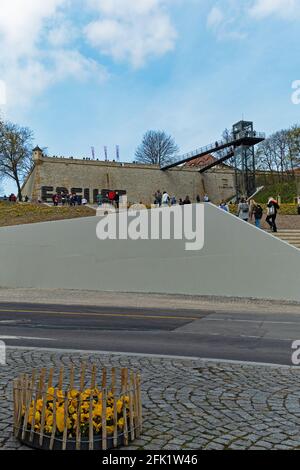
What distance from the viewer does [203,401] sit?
5312mm

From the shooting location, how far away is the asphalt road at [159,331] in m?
8.30

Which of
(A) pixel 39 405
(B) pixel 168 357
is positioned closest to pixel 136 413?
(A) pixel 39 405

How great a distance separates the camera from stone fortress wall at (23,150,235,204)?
63.2 metres

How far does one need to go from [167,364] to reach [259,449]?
3.22m

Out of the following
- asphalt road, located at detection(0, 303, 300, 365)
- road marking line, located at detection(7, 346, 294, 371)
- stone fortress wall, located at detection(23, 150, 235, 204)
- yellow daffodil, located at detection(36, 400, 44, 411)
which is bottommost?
asphalt road, located at detection(0, 303, 300, 365)

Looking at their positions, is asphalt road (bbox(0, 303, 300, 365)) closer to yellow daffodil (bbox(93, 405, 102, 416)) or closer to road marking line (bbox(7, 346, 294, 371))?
road marking line (bbox(7, 346, 294, 371))

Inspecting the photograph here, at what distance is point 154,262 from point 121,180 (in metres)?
49.7

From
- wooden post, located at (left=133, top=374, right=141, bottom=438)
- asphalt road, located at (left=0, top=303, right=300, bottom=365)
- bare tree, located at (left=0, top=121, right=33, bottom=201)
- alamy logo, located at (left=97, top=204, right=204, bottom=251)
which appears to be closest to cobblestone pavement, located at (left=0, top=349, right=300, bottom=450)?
wooden post, located at (left=133, top=374, right=141, bottom=438)

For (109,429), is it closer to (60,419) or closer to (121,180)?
(60,419)

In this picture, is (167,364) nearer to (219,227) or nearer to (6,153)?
(219,227)

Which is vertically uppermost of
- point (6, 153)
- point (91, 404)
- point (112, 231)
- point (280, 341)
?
point (6, 153)

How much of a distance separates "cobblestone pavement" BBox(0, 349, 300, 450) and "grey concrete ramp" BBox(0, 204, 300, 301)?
11045mm
